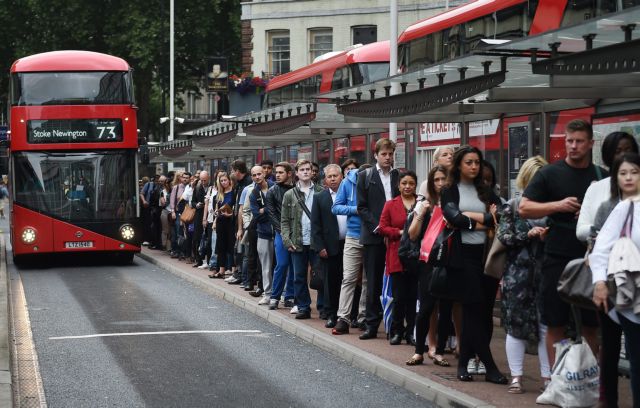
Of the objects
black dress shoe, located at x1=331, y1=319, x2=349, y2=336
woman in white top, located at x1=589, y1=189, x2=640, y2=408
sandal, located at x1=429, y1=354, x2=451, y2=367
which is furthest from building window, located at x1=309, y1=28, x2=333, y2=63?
woman in white top, located at x1=589, y1=189, x2=640, y2=408

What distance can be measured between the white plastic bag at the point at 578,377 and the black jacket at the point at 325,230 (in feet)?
18.1

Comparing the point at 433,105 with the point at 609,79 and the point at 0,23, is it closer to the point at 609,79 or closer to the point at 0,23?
the point at 609,79

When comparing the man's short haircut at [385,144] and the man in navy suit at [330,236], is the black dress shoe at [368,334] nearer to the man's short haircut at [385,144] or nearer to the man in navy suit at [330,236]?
the man in navy suit at [330,236]

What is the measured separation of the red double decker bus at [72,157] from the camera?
78.7ft

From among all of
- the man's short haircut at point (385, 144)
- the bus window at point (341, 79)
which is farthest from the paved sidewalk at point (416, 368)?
the bus window at point (341, 79)

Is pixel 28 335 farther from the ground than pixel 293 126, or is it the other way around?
pixel 293 126

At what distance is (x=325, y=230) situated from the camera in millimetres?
13195

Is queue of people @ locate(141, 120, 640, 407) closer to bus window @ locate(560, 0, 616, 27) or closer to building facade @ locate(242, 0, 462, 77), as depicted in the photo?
bus window @ locate(560, 0, 616, 27)

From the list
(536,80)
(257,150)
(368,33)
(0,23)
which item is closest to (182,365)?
(536,80)

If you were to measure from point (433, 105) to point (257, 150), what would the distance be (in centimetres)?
1727

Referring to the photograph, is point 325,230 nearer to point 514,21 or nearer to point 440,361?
point 440,361

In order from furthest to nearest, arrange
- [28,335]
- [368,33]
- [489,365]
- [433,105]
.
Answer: [368,33], [28,335], [433,105], [489,365]

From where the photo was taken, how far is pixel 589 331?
8336 mm

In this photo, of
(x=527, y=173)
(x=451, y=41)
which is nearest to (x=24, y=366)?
(x=527, y=173)
